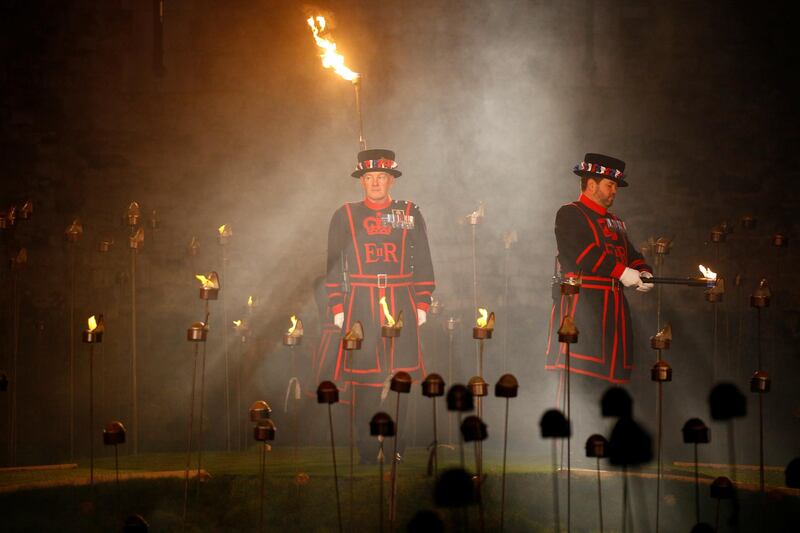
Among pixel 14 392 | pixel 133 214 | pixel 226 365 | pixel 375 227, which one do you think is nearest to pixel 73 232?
pixel 133 214

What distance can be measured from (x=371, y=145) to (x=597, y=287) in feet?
12.2

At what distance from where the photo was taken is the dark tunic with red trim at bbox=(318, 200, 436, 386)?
6848 mm

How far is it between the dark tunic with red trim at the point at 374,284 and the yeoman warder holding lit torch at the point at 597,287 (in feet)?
3.58

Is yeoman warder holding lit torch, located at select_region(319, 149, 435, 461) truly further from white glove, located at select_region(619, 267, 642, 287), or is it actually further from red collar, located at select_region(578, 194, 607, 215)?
white glove, located at select_region(619, 267, 642, 287)

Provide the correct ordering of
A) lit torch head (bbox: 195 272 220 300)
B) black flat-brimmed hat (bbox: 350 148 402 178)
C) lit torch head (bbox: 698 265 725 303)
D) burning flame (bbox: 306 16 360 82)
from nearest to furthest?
lit torch head (bbox: 195 272 220 300), lit torch head (bbox: 698 265 725 303), black flat-brimmed hat (bbox: 350 148 402 178), burning flame (bbox: 306 16 360 82)

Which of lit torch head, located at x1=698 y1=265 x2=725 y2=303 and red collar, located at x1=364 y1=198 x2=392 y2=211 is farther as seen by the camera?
red collar, located at x1=364 y1=198 x2=392 y2=211

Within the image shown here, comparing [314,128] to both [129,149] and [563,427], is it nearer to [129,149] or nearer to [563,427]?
[129,149]

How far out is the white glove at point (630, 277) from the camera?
6309mm

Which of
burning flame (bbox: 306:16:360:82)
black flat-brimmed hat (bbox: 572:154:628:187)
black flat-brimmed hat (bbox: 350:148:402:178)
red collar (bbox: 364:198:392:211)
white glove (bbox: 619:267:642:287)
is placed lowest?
white glove (bbox: 619:267:642:287)

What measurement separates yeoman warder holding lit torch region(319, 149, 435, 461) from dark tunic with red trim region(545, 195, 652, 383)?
1099mm

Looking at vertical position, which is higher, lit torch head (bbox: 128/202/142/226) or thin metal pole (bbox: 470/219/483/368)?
lit torch head (bbox: 128/202/142/226)

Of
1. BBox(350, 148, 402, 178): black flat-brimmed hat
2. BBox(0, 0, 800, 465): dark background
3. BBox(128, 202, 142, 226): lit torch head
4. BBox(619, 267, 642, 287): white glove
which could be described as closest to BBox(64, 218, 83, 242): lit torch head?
BBox(128, 202, 142, 226): lit torch head

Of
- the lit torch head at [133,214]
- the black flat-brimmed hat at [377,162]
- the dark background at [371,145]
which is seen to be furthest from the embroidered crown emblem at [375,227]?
the dark background at [371,145]

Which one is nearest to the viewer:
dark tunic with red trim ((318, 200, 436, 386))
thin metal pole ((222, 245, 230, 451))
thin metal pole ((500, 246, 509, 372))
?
dark tunic with red trim ((318, 200, 436, 386))
